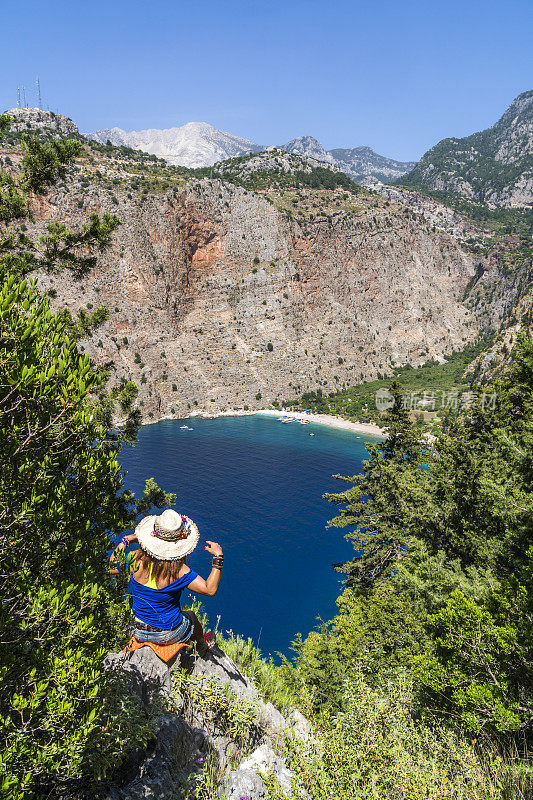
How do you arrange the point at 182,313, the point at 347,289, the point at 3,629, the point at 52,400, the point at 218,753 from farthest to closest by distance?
the point at 347,289, the point at 182,313, the point at 218,753, the point at 52,400, the point at 3,629

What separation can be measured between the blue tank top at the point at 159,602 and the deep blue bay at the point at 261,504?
82.9 feet

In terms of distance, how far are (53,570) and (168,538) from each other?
2.04 meters

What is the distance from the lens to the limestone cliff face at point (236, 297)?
82500 mm

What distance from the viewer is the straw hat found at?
5781 mm

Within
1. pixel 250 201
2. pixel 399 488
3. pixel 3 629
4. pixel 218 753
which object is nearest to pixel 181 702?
pixel 218 753

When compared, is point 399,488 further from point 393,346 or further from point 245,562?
point 393,346

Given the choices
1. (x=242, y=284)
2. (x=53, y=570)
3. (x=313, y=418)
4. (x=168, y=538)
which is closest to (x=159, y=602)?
(x=168, y=538)

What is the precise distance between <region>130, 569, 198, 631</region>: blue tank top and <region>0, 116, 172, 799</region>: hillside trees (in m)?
1.30

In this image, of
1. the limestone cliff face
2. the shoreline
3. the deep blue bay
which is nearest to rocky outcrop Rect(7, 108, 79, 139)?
the limestone cliff face

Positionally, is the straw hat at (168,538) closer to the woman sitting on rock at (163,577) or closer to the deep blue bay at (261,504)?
the woman sitting on rock at (163,577)

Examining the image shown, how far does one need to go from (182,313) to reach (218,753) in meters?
92.2

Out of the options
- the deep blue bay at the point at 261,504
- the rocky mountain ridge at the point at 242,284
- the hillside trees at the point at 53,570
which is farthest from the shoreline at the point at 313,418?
the hillside trees at the point at 53,570

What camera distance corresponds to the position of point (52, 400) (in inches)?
158

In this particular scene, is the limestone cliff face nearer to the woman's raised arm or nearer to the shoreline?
the shoreline
